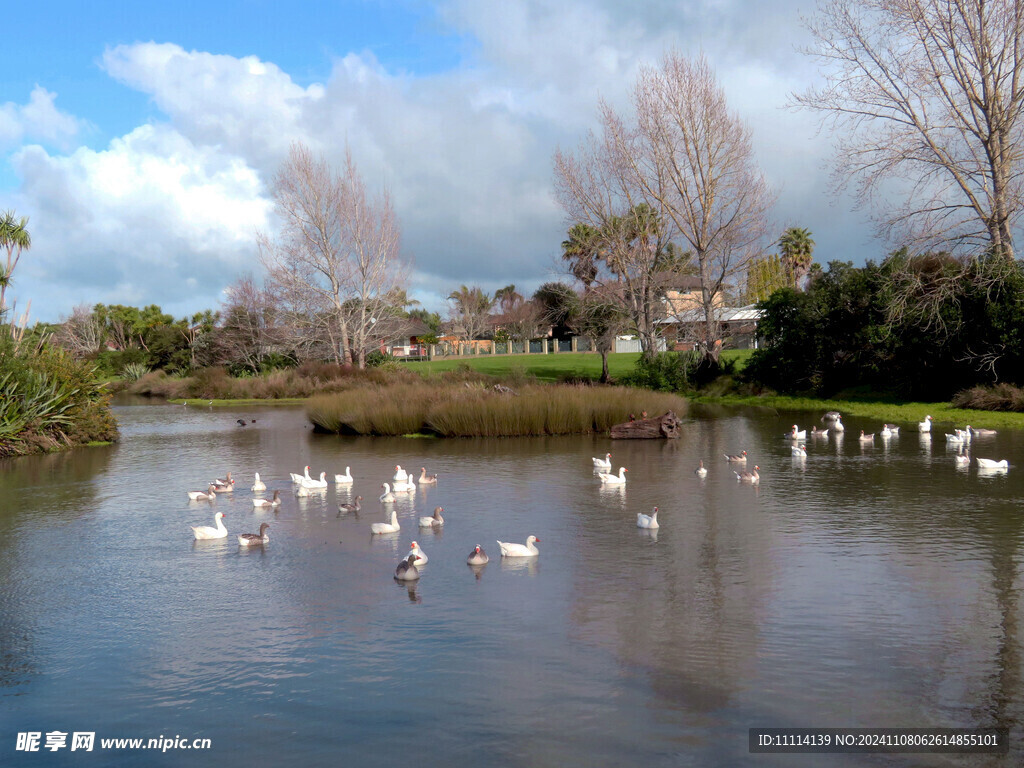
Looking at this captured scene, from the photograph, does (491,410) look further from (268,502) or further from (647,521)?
(647,521)

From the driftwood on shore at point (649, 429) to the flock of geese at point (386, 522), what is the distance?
849cm

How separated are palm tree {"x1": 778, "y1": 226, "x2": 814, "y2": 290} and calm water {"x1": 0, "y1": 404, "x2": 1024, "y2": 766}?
60.5 metres

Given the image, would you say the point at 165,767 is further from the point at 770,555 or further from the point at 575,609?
the point at 770,555

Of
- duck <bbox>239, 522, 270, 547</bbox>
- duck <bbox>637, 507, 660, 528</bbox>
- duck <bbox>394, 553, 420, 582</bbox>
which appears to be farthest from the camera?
duck <bbox>637, 507, 660, 528</bbox>

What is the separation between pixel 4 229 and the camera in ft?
115

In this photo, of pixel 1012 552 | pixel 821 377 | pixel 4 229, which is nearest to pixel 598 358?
pixel 821 377

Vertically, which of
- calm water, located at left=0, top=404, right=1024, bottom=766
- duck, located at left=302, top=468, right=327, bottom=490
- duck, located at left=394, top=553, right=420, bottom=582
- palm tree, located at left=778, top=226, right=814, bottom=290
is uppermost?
palm tree, located at left=778, top=226, right=814, bottom=290

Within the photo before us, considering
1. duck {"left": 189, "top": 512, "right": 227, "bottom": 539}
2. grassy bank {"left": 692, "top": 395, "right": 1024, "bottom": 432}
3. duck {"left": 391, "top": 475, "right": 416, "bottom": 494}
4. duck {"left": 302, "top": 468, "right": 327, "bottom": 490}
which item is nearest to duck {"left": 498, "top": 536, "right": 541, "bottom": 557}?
duck {"left": 189, "top": 512, "right": 227, "bottom": 539}

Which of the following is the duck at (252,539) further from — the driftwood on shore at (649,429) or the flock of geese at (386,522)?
the driftwood on shore at (649,429)

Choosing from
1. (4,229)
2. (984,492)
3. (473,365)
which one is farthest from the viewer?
(473,365)

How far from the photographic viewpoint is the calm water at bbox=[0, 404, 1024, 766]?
6.57m

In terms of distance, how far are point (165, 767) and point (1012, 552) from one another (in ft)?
32.5

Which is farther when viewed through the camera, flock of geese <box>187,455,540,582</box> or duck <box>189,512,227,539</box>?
duck <box>189,512,227,539</box>

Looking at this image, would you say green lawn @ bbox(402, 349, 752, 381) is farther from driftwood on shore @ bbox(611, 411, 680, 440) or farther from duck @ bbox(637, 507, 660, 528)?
duck @ bbox(637, 507, 660, 528)
